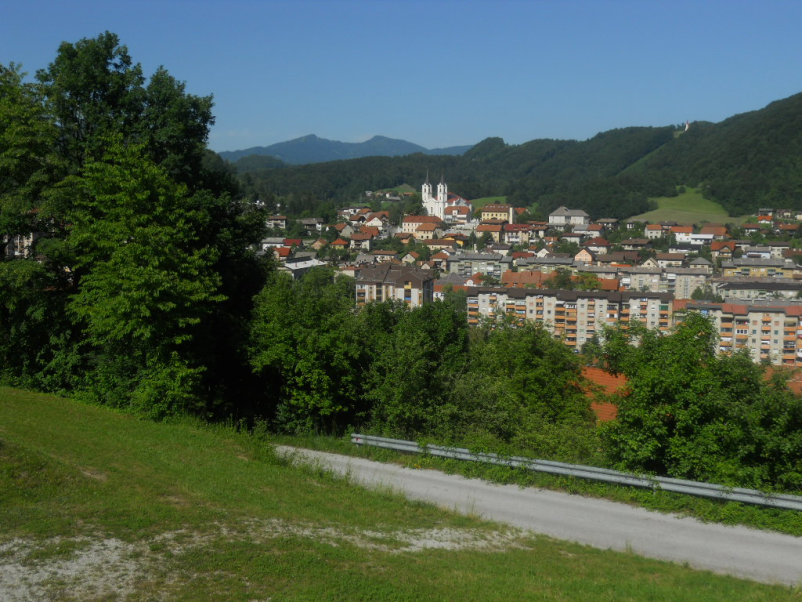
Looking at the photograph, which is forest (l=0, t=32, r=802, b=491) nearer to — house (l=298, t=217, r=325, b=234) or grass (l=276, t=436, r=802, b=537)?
grass (l=276, t=436, r=802, b=537)

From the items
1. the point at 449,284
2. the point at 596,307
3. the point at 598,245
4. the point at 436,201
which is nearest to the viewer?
the point at 596,307

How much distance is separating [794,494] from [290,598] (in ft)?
17.1

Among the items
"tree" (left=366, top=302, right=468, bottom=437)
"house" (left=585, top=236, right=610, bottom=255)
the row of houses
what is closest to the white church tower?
"house" (left=585, top=236, right=610, bottom=255)

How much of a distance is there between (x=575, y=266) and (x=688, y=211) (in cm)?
5045

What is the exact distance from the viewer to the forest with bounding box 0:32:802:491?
7.81m

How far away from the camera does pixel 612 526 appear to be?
6.81m

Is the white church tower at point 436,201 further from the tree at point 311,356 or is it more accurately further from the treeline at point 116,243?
the tree at point 311,356

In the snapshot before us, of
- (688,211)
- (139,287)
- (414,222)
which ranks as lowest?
(139,287)

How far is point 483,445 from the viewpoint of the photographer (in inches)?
330

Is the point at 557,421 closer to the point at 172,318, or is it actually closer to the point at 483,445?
the point at 483,445

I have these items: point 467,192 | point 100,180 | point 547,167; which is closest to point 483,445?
point 100,180

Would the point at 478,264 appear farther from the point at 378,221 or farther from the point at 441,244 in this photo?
the point at 378,221

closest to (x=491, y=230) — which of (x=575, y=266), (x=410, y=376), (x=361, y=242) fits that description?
(x=361, y=242)

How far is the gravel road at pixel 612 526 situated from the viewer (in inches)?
238
